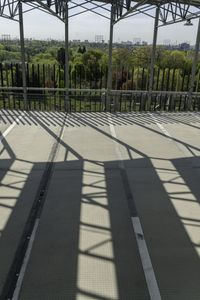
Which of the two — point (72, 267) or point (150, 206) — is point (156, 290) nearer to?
point (72, 267)

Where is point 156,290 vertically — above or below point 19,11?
below

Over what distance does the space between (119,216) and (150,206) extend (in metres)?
0.53

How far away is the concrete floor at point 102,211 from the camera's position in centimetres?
277

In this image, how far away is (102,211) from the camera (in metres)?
3.93

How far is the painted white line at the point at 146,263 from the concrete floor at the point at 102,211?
49 mm

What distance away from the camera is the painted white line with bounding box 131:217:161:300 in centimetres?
265

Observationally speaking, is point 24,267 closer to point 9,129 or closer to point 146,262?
point 146,262

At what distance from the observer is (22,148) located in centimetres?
614

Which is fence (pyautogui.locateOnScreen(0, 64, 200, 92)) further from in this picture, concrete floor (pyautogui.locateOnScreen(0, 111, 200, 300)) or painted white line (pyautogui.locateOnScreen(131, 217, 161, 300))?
painted white line (pyautogui.locateOnScreen(131, 217, 161, 300))

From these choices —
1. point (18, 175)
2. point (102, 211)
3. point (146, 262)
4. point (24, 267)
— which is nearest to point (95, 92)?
point (18, 175)

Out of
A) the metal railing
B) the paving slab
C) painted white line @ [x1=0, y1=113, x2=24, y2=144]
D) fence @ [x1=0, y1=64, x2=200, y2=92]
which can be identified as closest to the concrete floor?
the paving slab

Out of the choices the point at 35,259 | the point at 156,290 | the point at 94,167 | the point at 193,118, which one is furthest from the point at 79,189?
the point at 193,118

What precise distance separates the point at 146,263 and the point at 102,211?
108 centimetres

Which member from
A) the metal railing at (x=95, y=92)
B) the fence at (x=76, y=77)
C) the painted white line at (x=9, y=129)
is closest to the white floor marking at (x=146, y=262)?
the painted white line at (x=9, y=129)
